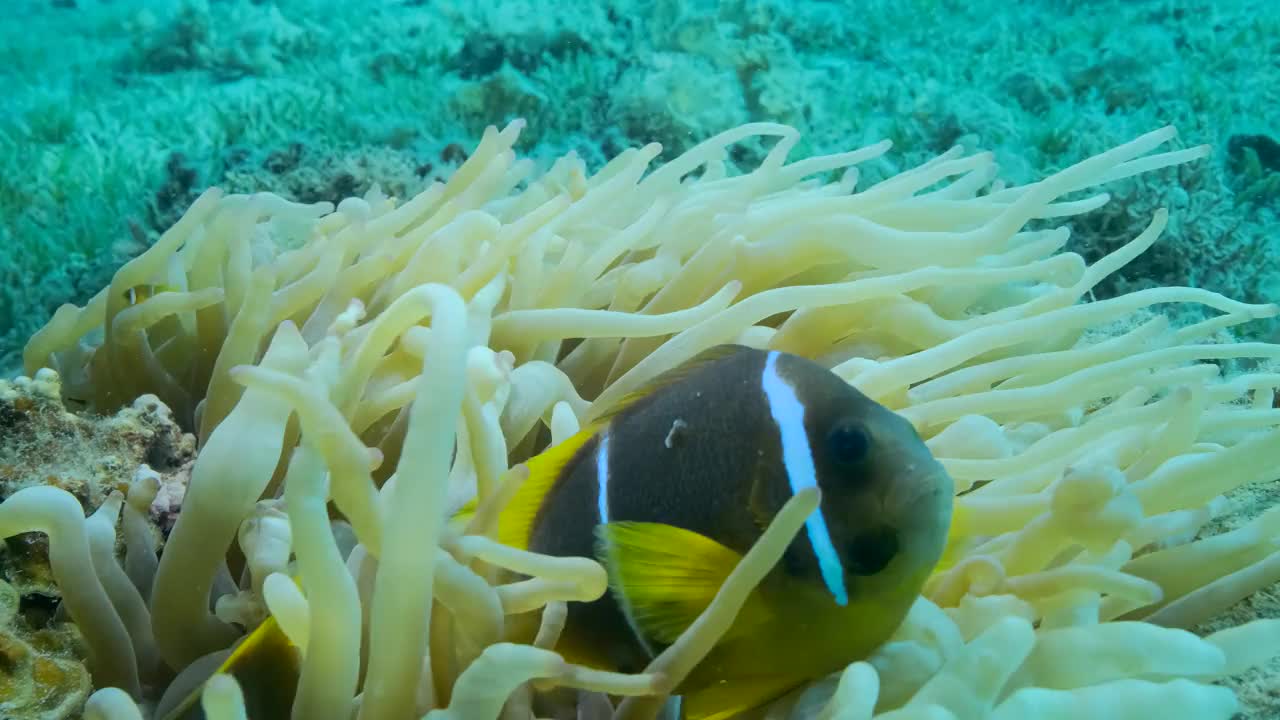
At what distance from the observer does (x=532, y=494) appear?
2.98 ft

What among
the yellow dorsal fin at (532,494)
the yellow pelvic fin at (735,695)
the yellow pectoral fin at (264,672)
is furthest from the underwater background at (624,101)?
the yellow pelvic fin at (735,695)

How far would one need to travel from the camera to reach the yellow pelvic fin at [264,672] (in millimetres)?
828

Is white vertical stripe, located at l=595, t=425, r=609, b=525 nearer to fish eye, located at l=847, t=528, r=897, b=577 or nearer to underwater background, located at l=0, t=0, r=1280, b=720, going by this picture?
fish eye, located at l=847, t=528, r=897, b=577

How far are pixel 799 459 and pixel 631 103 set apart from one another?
2429 millimetres

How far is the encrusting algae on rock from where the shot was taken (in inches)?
29.1

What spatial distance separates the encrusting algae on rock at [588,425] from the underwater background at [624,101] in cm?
82

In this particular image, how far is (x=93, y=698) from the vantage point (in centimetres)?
75

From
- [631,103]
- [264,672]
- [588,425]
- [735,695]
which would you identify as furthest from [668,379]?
[631,103]

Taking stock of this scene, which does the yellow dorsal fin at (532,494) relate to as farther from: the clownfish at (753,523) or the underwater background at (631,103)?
the underwater background at (631,103)

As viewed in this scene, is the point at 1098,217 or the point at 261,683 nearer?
the point at 261,683

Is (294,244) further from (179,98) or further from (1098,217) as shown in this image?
(179,98)

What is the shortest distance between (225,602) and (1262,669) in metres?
1.09

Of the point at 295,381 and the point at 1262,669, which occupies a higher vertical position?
the point at 295,381

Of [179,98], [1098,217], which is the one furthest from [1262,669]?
[179,98]
